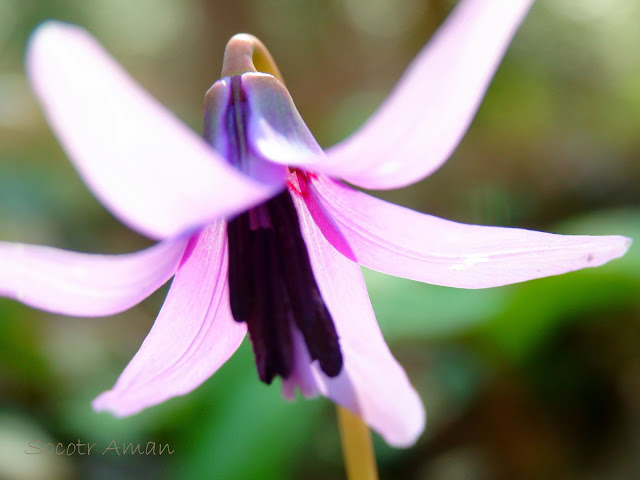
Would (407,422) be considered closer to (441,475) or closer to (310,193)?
(310,193)

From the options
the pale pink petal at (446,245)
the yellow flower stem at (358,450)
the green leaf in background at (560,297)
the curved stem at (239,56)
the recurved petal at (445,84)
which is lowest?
the yellow flower stem at (358,450)

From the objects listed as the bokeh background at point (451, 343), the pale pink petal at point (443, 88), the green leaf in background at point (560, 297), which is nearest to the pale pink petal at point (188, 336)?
the pale pink petal at point (443, 88)

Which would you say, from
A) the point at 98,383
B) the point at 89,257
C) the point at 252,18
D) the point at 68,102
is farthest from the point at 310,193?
the point at 252,18

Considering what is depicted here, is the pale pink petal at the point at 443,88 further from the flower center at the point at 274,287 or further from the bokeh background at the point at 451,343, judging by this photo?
the bokeh background at the point at 451,343

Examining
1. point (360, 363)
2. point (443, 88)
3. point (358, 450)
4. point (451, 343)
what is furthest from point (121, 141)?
point (451, 343)

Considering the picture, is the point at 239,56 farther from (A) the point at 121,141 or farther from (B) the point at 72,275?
(A) the point at 121,141

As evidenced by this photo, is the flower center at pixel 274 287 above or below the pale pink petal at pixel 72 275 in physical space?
above

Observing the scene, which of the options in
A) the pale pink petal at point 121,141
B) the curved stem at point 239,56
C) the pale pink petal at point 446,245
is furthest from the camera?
the curved stem at point 239,56

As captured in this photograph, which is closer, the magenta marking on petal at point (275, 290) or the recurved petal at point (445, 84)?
the recurved petal at point (445, 84)
